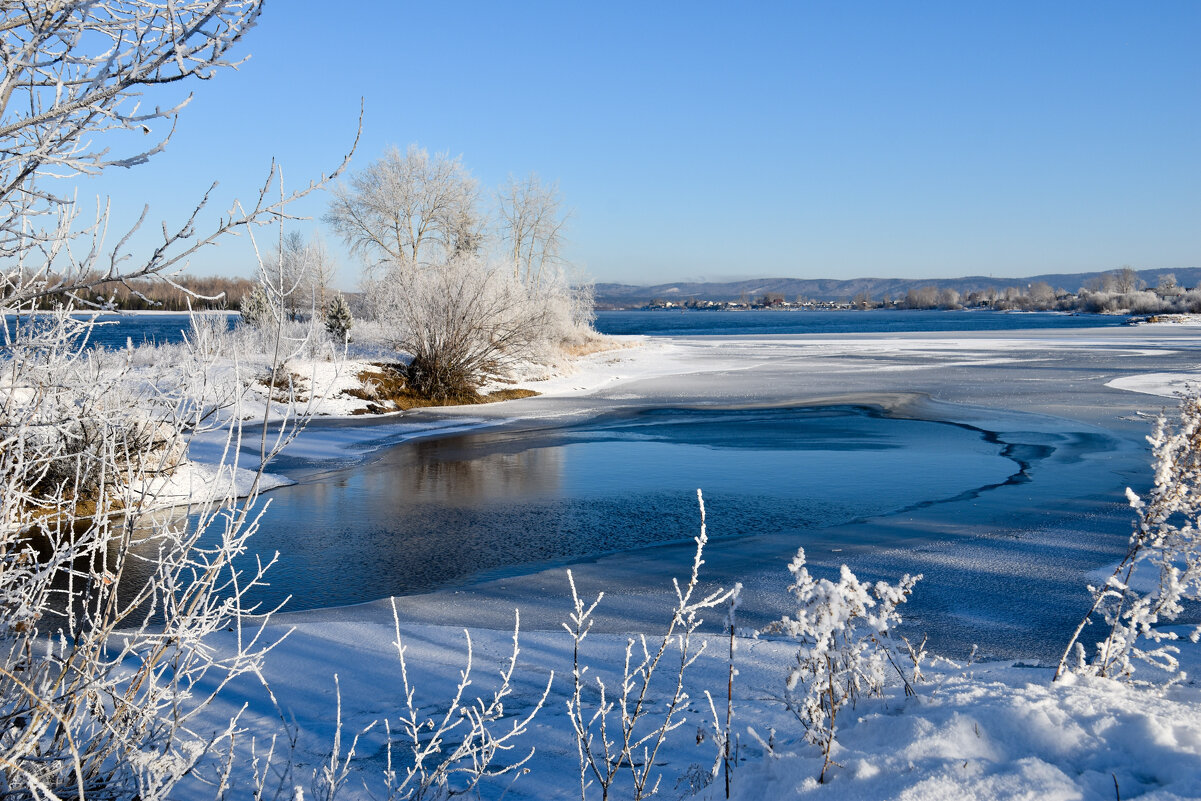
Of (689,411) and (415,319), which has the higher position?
(415,319)

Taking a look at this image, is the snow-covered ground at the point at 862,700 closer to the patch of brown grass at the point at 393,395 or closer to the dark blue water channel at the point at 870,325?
the patch of brown grass at the point at 393,395

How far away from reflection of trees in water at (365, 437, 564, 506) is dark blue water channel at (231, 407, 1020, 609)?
0.03 metres

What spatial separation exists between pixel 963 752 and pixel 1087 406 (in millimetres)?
18244

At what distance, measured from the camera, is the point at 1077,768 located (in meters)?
2.64

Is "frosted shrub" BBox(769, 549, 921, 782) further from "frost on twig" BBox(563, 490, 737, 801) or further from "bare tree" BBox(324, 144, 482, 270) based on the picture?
"bare tree" BBox(324, 144, 482, 270)

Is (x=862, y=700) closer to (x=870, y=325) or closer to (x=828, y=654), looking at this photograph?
(x=828, y=654)

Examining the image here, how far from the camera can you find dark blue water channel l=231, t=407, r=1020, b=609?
8023 mm

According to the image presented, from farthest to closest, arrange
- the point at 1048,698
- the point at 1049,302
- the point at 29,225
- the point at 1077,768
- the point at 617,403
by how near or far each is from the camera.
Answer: the point at 1049,302
the point at 617,403
the point at 1048,698
the point at 29,225
the point at 1077,768

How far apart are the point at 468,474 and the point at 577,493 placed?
7.14 feet

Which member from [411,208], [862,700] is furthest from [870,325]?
[862,700]

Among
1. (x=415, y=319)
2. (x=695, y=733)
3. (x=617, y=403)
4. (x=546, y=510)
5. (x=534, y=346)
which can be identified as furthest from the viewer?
(x=534, y=346)

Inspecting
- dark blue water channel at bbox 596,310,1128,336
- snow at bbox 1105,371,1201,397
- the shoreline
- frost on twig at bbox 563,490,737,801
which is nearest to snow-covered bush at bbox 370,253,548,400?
the shoreline

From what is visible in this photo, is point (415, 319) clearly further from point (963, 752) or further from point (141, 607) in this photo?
point (963, 752)

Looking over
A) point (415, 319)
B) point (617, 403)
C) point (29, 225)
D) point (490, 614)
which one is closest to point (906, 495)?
point (490, 614)
